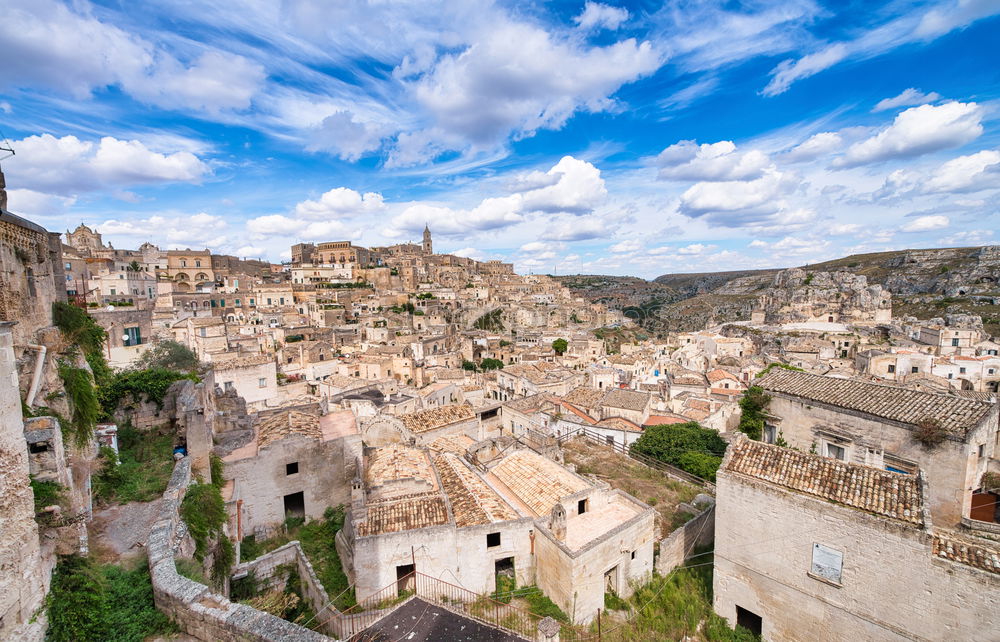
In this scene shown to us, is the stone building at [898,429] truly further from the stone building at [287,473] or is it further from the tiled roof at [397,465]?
the stone building at [287,473]

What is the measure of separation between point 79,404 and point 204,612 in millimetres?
6105

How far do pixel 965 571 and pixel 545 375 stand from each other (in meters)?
31.7

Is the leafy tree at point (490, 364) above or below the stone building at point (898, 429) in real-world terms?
below

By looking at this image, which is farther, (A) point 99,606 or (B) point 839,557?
(B) point 839,557

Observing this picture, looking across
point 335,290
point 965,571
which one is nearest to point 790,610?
point 965,571

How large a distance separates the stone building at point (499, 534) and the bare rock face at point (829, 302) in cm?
8178

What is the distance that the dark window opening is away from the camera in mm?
10516

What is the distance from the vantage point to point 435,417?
20.2m

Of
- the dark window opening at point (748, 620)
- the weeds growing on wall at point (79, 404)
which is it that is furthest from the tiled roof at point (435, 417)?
the dark window opening at point (748, 620)

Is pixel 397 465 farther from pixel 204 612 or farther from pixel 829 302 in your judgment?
pixel 829 302

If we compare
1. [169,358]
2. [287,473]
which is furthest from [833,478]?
[169,358]

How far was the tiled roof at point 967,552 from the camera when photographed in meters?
7.55

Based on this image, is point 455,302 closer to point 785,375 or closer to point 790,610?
point 785,375

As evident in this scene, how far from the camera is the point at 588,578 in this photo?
10.1 meters
